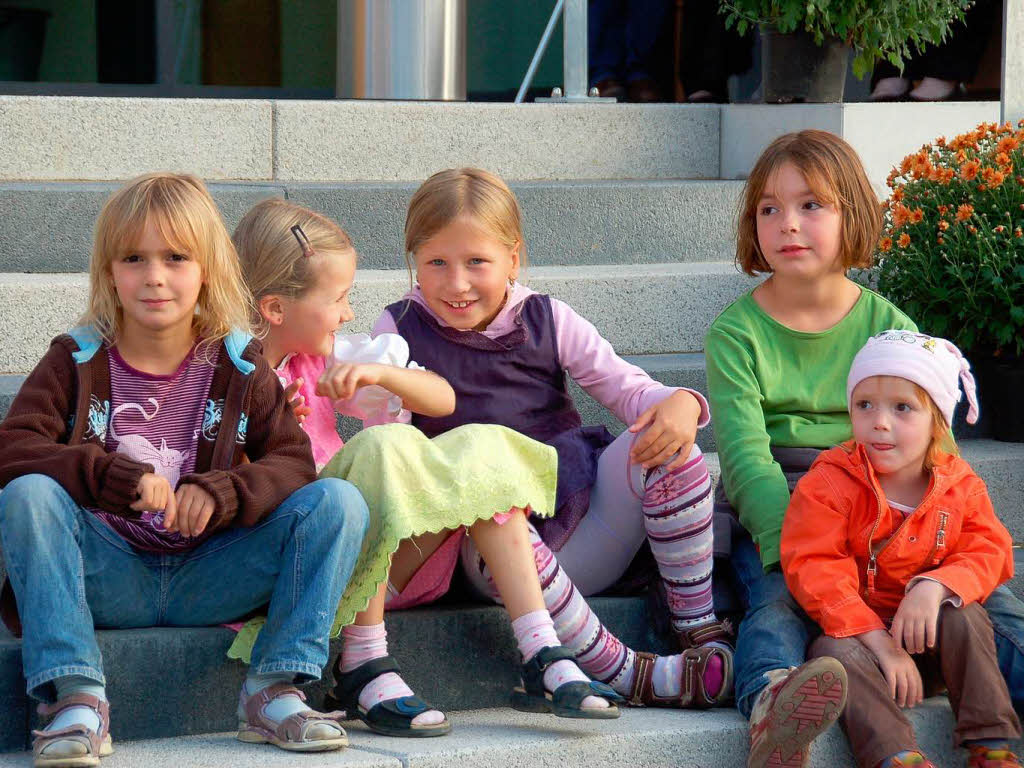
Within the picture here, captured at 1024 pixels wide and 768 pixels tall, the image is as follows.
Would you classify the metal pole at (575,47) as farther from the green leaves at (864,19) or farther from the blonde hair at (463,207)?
the blonde hair at (463,207)

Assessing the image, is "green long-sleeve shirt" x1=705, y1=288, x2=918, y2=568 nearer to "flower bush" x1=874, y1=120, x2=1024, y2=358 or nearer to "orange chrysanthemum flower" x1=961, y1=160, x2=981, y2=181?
"flower bush" x1=874, y1=120, x2=1024, y2=358

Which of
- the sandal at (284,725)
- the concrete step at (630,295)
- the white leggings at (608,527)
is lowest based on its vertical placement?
the sandal at (284,725)

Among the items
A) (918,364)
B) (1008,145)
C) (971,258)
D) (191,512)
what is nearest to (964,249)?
(971,258)

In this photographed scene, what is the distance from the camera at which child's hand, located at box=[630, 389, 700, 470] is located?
281 cm

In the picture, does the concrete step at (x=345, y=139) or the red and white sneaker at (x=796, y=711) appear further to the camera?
the concrete step at (x=345, y=139)

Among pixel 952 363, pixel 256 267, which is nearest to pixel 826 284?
pixel 952 363

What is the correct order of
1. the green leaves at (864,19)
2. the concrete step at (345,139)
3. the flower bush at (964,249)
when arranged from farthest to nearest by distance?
the green leaves at (864,19) → the concrete step at (345,139) → the flower bush at (964,249)

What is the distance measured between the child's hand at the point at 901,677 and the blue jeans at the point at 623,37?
4056 mm

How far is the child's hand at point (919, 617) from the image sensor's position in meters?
2.68

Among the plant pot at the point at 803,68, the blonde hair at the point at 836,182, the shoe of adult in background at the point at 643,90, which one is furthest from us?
the shoe of adult in background at the point at 643,90

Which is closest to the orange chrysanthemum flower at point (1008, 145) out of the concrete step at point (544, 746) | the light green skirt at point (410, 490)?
the concrete step at point (544, 746)

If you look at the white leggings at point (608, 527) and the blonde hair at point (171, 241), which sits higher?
the blonde hair at point (171, 241)

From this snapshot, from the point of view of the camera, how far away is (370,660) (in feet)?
8.64

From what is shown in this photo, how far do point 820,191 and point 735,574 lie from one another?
2.78 feet
